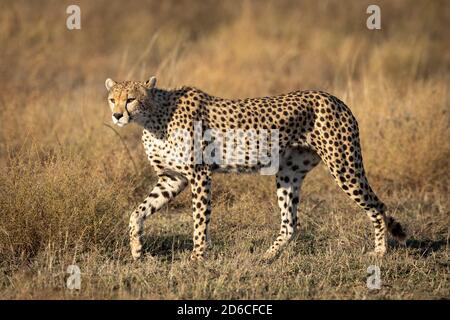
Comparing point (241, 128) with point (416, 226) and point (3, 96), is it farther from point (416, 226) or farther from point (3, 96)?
point (3, 96)

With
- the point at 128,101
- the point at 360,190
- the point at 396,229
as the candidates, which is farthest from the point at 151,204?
the point at 396,229

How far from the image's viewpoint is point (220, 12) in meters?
16.9

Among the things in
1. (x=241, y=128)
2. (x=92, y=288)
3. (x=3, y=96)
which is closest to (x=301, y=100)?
(x=241, y=128)

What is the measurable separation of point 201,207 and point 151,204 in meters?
0.39

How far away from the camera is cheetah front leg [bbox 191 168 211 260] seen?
6.27 meters

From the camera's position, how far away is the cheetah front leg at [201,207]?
6266 mm

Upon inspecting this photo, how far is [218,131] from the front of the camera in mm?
6406

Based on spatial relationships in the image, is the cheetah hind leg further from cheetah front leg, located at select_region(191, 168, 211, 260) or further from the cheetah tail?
cheetah front leg, located at select_region(191, 168, 211, 260)

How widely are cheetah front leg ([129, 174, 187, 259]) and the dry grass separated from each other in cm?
12

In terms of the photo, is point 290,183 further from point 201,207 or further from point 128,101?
point 128,101

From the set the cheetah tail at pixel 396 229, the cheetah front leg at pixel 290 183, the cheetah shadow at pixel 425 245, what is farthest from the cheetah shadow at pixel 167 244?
the cheetah shadow at pixel 425 245

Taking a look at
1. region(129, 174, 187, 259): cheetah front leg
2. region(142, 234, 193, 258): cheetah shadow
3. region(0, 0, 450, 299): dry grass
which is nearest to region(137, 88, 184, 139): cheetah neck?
region(129, 174, 187, 259): cheetah front leg

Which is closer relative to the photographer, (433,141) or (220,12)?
(433,141)
